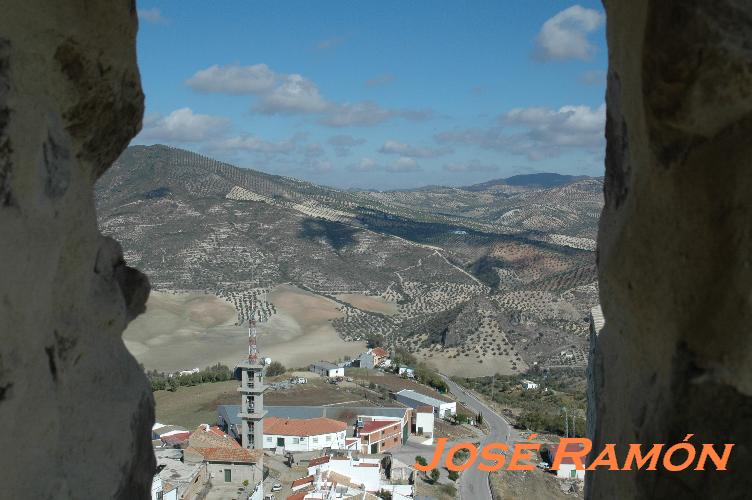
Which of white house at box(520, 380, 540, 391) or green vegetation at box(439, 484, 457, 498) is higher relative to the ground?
green vegetation at box(439, 484, 457, 498)

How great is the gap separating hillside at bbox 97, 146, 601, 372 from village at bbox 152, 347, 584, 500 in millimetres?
11832

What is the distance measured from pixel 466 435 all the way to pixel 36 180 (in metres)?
38.0

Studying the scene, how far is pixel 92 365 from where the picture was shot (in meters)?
5.10

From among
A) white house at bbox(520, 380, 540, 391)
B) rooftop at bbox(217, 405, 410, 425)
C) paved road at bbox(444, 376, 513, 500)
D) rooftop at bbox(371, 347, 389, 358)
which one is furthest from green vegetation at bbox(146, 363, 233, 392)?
white house at bbox(520, 380, 540, 391)

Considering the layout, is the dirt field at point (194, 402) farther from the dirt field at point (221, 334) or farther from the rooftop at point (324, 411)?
the dirt field at point (221, 334)

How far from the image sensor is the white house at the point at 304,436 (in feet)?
116

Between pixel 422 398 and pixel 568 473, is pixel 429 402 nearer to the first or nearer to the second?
pixel 422 398

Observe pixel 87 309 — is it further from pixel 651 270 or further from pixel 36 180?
pixel 651 270

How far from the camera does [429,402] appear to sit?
44.8 meters

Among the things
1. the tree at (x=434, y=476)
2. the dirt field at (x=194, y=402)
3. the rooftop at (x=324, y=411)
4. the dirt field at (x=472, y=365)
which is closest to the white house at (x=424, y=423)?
the rooftop at (x=324, y=411)

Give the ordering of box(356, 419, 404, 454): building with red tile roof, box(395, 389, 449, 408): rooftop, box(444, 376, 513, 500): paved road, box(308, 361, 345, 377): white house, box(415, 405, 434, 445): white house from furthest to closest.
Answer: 1. box(308, 361, 345, 377): white house
2. box(395, 389, 449, 408): rooftop
3. box(415, 405, 434, 445): white house
4. box(356, 419, 404, 454): building with red tile roof
5. box(444, 376, 513, 500): paved road

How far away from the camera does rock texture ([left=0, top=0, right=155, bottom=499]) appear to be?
13.2ft

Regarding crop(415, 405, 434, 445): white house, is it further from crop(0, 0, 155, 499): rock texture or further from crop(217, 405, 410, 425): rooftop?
crop(0, 0, 155, 499): rock texture

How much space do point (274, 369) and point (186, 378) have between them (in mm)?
7994
